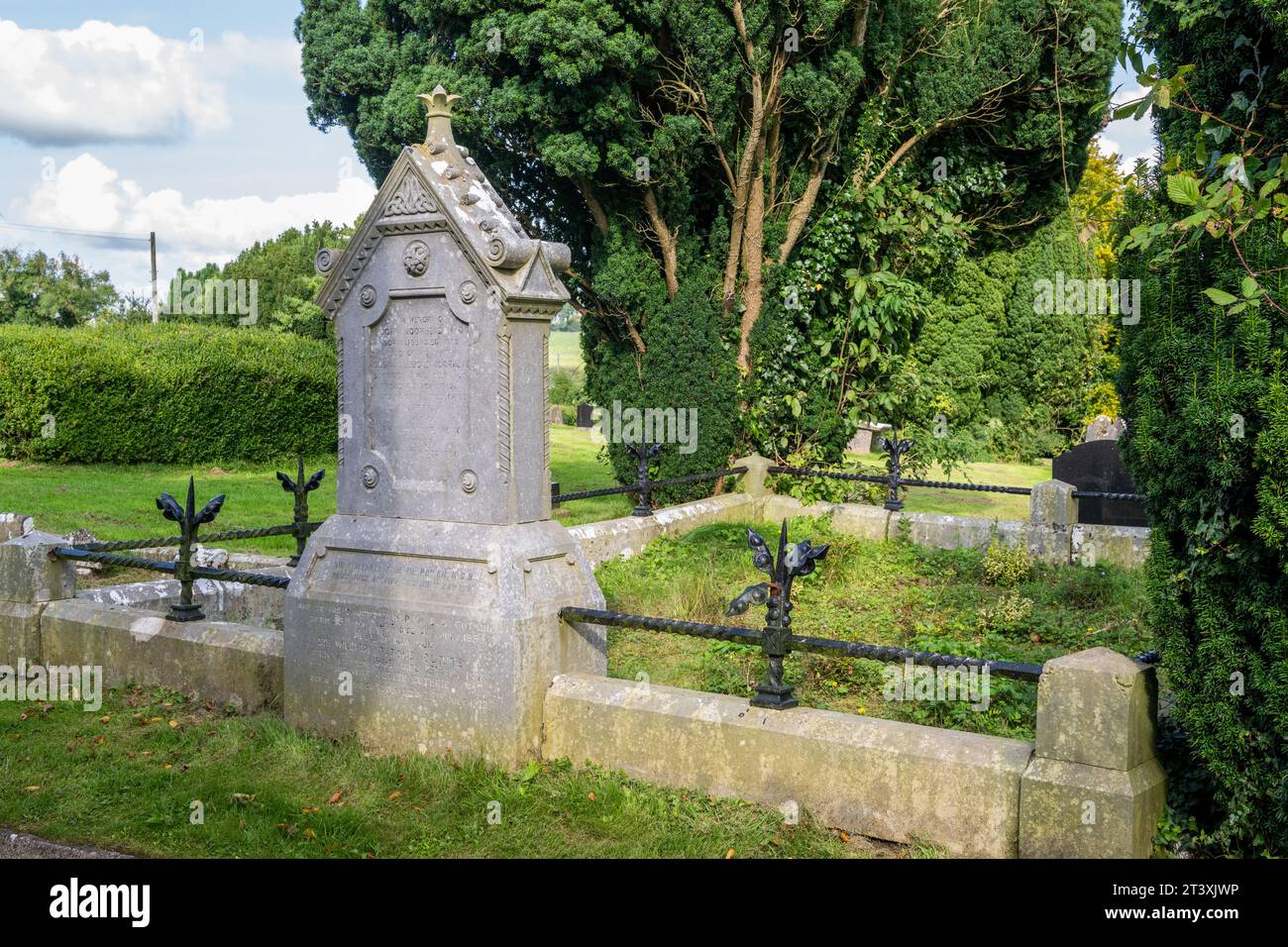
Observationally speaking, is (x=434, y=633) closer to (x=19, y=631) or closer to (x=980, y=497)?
(x=19, y=631)

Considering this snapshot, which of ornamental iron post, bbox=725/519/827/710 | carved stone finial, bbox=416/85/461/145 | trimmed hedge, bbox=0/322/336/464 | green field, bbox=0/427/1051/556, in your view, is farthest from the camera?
trimmed hedge, bbox=0/322/336/464

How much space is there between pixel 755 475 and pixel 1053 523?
10.9 feet

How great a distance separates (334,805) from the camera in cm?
479

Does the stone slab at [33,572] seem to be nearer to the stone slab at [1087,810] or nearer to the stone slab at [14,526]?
the stone slab at [14,526]

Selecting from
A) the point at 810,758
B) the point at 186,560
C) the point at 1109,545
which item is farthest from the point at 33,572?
the point at 1109,545

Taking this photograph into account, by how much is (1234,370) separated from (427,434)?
3.54 m

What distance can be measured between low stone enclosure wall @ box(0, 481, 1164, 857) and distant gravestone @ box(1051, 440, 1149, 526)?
8.01 metres

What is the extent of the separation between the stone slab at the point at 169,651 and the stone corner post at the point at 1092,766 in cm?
397

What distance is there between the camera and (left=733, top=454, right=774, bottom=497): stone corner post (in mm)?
12219

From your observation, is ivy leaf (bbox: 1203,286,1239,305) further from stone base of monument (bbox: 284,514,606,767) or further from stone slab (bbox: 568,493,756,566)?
stone slab (bbox: 568,493,756,566)

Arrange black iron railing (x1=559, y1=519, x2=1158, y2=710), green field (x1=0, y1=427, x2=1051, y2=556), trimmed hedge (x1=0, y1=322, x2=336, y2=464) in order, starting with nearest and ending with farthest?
1. black iron railing (x1=559, y1=519, x2=1158, y2=710)
2. green field (x1=0, y1=427, x2=1051, y2=556)
3. trimmed hedge (x1=0, y1=322, x2=336, y2=464)

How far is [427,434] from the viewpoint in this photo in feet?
17.7

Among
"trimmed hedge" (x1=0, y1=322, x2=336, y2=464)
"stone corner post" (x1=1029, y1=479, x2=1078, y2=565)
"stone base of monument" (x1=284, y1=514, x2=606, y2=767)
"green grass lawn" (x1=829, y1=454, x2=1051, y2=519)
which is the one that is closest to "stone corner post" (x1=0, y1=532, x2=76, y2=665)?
"stone base of monument" (x1=284, y1=514, x2=606, y2=767)

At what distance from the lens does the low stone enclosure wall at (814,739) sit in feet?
13.0
